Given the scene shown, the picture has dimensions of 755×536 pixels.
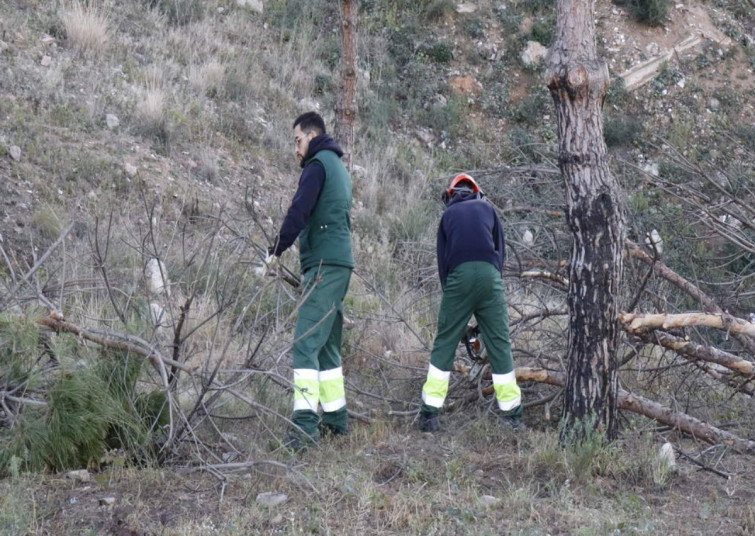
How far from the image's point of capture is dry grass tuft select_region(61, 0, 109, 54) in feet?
39.2

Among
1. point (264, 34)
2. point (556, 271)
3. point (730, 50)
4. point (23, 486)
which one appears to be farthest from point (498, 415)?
point (730, 50)

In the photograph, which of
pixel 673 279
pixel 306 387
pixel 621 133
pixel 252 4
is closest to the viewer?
pixel 306 387

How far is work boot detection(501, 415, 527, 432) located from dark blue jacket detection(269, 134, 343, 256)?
1.85 metres

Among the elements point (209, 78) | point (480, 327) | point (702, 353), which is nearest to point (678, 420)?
point (702, 353)

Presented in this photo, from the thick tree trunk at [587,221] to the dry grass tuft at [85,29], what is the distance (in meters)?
8.60

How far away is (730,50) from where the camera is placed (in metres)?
18.0

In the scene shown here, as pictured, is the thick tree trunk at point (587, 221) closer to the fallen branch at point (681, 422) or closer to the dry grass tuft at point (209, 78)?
the fallen branch at point (681, 422)

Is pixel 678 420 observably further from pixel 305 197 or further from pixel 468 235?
pixel 305 197

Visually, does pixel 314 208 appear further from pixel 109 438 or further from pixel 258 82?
pixel 258 82

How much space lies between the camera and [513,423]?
5.80 metres

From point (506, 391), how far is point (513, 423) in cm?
23

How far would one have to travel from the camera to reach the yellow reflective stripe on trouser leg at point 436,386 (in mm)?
5793

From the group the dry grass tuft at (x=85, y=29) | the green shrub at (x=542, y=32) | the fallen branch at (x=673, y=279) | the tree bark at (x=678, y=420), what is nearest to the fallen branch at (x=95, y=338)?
the tree bark at (x=678, y=420)

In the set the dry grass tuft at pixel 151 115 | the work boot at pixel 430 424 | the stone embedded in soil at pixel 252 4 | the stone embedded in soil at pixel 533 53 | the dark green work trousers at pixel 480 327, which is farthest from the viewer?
the stone embedded in soil at pixel 533 53
